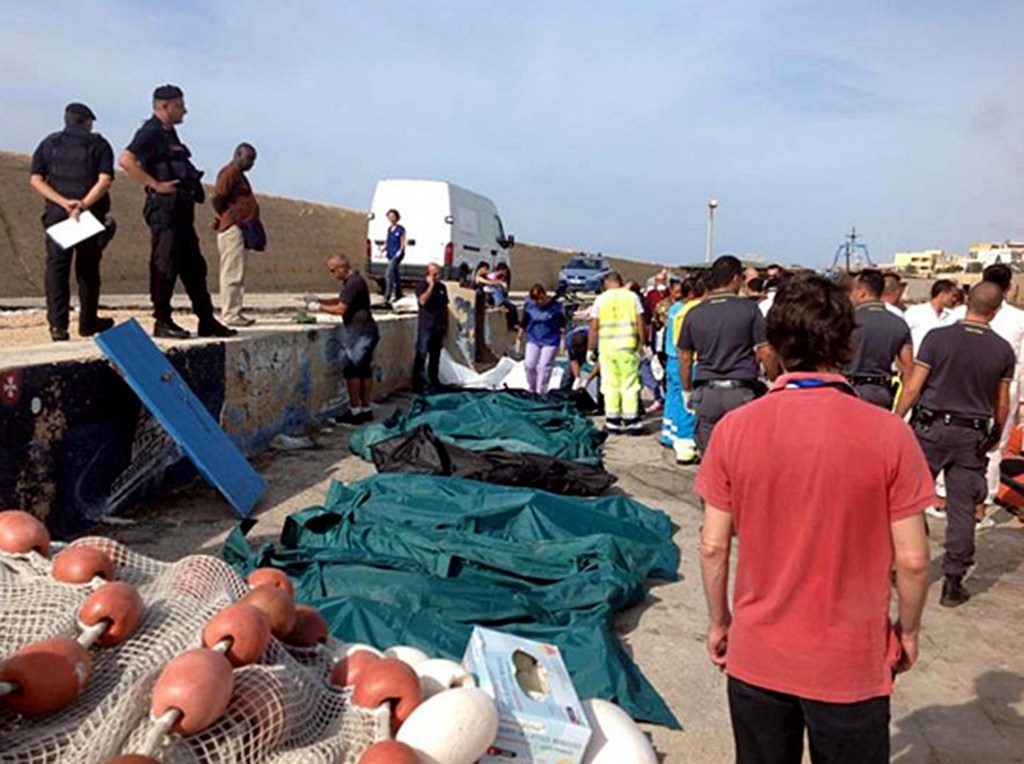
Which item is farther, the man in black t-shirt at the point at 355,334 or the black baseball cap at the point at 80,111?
the man in black t-shirt at the point at 355,334

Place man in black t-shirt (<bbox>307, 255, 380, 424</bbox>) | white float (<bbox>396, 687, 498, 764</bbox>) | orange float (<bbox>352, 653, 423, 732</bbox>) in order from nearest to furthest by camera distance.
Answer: white float (<bbox>396, 687, 498, 764</bbox>)
orange float (<bbox>352, 653, 423, 732</bbox>)
man in black t-shirt (<bbox>307, 255, 380, 424</bbox>)

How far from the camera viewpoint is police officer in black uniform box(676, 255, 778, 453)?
6.49 meters

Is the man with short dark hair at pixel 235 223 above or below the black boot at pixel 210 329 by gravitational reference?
above

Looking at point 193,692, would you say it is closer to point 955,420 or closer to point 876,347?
point 955,420

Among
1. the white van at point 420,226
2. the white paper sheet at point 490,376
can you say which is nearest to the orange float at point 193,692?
the white paper sheet at point 490,376

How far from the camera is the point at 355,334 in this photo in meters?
9.49

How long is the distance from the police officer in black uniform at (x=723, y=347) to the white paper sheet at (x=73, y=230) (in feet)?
14.3

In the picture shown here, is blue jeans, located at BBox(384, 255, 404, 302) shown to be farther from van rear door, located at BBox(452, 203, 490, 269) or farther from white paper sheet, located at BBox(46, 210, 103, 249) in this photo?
white paper sheet, located at BBox(46, 210, 103, 249)

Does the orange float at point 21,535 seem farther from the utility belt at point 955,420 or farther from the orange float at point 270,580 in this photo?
the utility belt at point 955,420

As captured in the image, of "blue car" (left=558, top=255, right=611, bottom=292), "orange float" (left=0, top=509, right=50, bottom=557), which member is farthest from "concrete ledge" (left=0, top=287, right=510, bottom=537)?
"blue car" (left=558, top=255, right=611, bottom=292)

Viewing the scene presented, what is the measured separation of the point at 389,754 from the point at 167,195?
18.0ft

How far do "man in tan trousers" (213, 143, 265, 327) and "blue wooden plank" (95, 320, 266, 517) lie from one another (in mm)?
2157

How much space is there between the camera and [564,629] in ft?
13.9

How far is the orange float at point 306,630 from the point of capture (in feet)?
9.33
